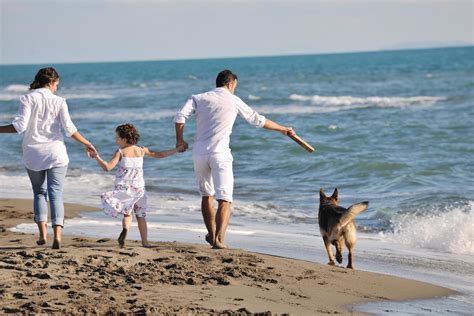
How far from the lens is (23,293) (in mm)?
6031

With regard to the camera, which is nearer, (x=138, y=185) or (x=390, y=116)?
(x=138, y=185)

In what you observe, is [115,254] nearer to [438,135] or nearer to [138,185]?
[138,185]

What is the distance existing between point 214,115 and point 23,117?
1766 millimetres

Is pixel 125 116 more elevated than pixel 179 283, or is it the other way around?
pixel 125 116

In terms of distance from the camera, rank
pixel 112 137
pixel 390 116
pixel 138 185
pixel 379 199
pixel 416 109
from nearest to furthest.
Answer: pixel 138 185 → pixel 379 199 → pixel 112 137 → pixel 390 116 → pixel 416 109

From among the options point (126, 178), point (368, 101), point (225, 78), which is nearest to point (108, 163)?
point (126, 178)

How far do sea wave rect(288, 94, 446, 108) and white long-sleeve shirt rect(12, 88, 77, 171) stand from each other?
27.8 metres

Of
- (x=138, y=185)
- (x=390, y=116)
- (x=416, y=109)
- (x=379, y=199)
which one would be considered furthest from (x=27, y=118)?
(x=416, y=109)

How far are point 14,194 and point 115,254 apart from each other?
6.47 m

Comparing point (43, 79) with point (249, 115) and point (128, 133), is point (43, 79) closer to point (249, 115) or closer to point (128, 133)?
point (128, 133)

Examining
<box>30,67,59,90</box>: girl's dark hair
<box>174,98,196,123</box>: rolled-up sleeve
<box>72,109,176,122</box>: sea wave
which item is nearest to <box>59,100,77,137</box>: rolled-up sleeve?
<box>30,67,59,90</box>: girl's dark hair

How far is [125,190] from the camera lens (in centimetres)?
792

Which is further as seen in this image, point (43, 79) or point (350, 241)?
point (350, 241)

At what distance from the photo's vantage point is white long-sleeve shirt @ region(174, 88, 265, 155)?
7953mm
